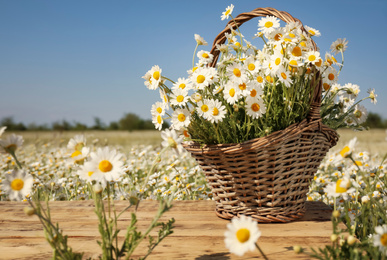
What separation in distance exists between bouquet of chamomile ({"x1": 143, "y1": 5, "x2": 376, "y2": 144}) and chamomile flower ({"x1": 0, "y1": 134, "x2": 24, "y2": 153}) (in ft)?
1.66

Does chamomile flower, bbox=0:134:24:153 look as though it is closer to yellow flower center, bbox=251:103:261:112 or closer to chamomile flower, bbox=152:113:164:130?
chamomile flower, bbox=152:113:164:130

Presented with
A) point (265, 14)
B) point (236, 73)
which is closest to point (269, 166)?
point (236, 73)

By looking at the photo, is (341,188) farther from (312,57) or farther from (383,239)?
(312,57)

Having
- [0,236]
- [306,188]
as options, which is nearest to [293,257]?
[306,188]

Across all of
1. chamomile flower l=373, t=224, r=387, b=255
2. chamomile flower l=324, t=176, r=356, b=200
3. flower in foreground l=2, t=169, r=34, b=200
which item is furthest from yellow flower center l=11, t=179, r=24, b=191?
chamomile flower l=373, t=224, r=387, b=255

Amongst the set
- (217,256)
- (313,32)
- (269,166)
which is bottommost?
(217,256)

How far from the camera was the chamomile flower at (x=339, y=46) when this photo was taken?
1.46 meters

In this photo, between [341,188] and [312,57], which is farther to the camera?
[312,57]

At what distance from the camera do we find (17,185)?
0.86m

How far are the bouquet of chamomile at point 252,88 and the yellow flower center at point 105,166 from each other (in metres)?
0.42

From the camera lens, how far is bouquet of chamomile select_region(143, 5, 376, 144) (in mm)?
1204

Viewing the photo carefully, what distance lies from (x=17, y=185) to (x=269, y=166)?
86 centimetres

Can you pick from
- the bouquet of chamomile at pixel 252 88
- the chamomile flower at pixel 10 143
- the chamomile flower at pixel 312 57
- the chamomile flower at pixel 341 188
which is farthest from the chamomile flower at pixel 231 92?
the chamomile flower at pixel 10 143

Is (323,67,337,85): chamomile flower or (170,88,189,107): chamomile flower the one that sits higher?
(323,67,337,85): chamomile flower
